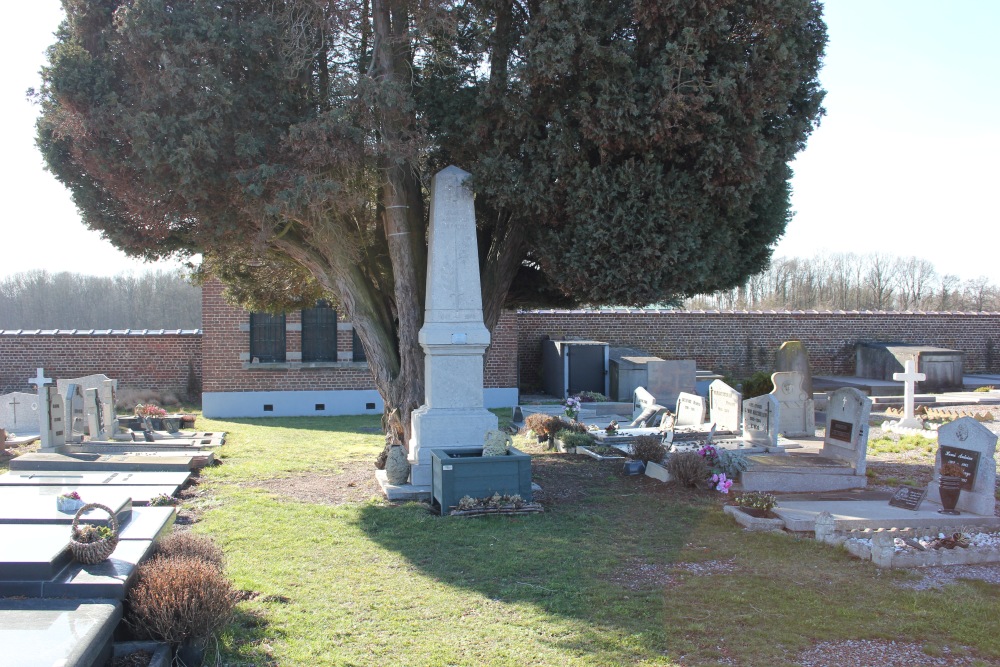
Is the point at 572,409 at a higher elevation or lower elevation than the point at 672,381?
lower

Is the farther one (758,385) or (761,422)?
(758,385)

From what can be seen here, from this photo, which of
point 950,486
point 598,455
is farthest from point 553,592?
point 598,455

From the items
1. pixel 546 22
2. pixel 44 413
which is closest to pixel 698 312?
pixel 546 22

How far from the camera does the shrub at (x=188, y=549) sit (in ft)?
17.1

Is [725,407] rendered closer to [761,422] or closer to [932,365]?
[761,422]

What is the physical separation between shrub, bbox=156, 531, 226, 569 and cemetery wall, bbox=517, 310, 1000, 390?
1634 centimetres

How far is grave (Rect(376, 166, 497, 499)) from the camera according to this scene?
9172mm

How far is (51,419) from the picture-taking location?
1105 centimetres

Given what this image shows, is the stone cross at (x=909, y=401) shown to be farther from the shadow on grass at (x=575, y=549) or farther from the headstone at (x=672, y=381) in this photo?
the shadow on grass at (x=575, y=549)

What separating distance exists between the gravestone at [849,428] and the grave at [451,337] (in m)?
4.57

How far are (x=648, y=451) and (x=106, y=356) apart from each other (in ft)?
51.1

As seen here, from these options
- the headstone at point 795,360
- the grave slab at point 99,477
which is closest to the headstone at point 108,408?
the grave slab at point 99,477

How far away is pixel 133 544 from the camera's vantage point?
201 inches

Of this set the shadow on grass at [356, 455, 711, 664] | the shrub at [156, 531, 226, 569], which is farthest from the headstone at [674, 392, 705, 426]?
the shrub at [156, 531, 226, 569]
